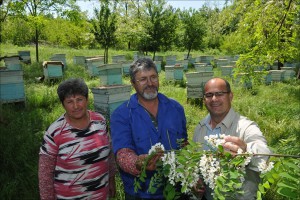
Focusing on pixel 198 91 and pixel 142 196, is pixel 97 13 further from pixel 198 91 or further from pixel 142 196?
pixel 142 196

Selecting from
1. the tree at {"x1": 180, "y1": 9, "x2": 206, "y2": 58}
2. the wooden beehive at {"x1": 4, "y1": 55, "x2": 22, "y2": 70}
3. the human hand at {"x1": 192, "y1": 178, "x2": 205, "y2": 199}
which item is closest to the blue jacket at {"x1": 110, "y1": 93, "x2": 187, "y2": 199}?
the human hand at {"x1": 192, "y1": 178, "x2": 205, "y2": 199}

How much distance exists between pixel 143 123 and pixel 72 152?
2.23ft

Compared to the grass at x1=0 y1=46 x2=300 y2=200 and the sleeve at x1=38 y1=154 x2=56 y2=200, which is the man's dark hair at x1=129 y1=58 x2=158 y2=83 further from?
the grass at x1=0 y1=46 x2=300 y2=200

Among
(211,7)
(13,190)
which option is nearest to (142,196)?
(13,190)

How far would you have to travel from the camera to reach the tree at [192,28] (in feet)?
79.5

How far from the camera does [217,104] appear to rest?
6.97 feet

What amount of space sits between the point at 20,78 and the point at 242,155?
755cm

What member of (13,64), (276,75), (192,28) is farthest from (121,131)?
(192,28)

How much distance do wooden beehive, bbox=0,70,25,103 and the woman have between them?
583cm

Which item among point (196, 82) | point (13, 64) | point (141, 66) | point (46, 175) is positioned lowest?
point (46, 175)

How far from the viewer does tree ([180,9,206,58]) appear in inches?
953

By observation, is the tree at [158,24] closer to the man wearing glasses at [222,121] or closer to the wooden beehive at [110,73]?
the wooden beehive at [110,73]

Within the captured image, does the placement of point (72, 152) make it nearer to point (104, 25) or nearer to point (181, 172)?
point (181, 172)

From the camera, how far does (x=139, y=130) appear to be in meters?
2.17
